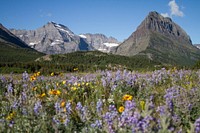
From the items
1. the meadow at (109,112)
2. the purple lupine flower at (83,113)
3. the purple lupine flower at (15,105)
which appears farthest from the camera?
the purple lupine flower at (15,105)

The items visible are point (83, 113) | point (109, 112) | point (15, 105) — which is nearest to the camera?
point (109, 112)

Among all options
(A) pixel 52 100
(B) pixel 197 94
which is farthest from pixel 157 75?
(A) pixel 52 100

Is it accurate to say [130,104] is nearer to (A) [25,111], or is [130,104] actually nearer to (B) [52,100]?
(A) [25,111]

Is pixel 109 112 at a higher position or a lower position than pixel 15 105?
higher

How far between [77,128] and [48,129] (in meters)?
0.52

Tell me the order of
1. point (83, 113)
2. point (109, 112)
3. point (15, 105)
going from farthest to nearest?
1. point (15, 105)
2. point (83, 113)
3. point (109, 112)

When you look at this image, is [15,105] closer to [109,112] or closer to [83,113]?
[83,113]

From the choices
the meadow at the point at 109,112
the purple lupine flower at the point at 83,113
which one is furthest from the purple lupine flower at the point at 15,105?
the purple lupine flower at the point at 83,113

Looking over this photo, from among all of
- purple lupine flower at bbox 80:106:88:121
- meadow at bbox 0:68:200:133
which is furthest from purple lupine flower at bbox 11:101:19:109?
purple lupine flower at bbox 80:106:88:121

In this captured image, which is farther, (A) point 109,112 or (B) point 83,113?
(B) point 83,113

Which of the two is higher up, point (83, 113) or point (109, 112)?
point (109, 112)

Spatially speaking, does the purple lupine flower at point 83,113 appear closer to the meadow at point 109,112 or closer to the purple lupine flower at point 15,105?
the meadow at point 109,112

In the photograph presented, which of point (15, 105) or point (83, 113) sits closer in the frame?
point (83, 113)

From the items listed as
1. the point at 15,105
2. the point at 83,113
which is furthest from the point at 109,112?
the point at 15,105
